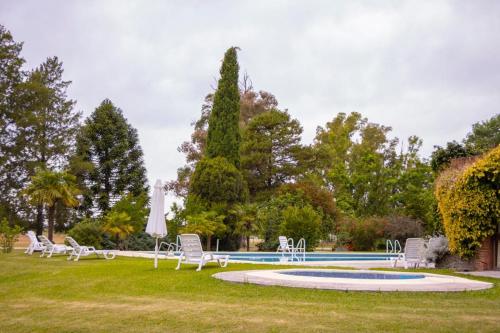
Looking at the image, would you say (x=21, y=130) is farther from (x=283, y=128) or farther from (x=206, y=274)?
(x=206, y=274)

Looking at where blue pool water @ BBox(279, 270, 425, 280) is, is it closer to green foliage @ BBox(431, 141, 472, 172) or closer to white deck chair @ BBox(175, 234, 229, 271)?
white deck chair @ BBox(175, 234, 229, 271)

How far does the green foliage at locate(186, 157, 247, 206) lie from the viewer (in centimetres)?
2692

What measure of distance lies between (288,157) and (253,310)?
30.3 meters

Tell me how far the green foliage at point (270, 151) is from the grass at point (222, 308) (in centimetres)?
2509

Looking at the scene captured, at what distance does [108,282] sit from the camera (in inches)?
405

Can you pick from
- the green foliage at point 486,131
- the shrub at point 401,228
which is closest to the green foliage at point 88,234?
the shrub at point 401,228

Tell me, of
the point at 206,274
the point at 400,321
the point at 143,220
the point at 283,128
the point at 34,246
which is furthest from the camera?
the point at 283,128

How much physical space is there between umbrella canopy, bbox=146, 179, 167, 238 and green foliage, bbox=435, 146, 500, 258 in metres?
7.30

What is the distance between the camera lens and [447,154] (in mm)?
17312

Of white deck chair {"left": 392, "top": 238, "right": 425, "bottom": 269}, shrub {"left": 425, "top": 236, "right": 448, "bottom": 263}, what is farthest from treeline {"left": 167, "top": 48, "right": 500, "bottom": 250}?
white deck chair {"left": 392, "top": 238, "right": 425, "bottom": 269}

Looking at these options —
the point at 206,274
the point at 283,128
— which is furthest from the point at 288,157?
the point at 206,274

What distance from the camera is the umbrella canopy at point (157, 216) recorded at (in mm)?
13039

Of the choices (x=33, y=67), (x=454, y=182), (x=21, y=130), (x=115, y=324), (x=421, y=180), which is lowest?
(x=115, y=324)

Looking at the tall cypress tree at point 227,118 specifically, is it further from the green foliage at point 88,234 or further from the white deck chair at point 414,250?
the white deck chair at point 414,250
